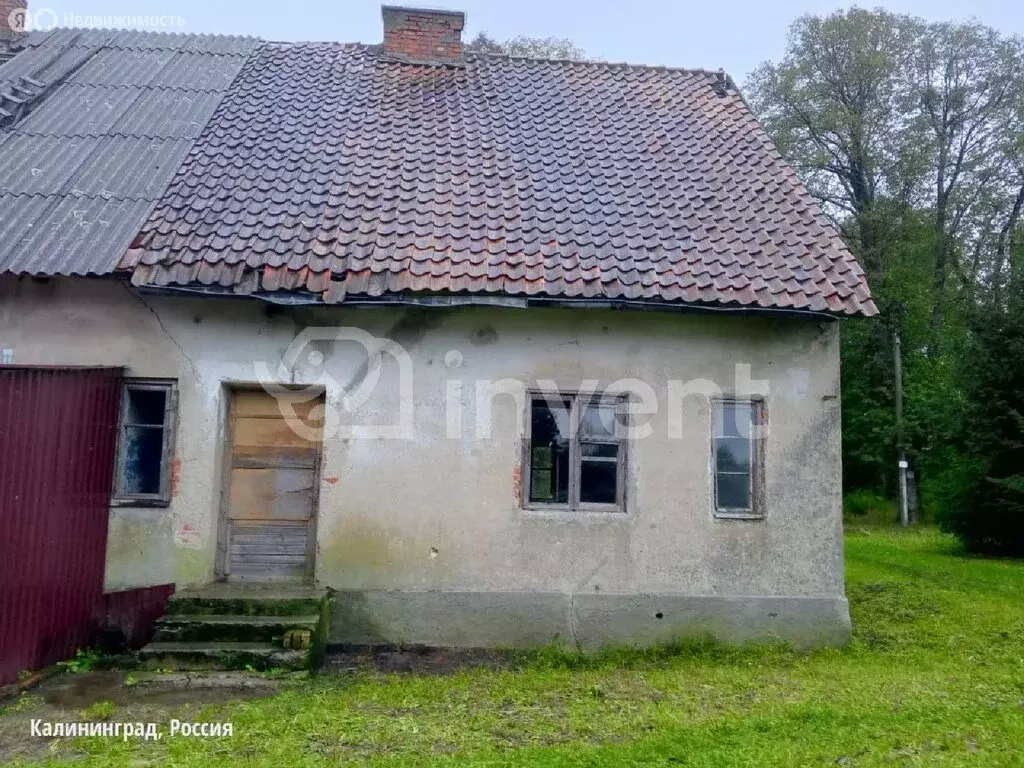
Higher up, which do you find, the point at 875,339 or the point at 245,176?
the point at 875,339

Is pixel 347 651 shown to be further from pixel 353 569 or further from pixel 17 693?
pixel 17 693

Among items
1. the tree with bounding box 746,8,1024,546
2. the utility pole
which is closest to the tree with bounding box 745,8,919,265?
the tree with bounding box 746,8,1024,546

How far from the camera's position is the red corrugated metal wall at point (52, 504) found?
19.3 ft

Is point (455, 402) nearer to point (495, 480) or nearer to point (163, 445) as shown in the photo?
point (495, 480)

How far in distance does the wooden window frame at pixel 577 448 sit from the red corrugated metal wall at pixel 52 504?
3835mm

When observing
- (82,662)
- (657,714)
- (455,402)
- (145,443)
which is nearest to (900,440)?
(455,402)

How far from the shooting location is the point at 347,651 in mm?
7023

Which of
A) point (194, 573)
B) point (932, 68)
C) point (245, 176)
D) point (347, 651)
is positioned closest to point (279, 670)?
point (347, 651)

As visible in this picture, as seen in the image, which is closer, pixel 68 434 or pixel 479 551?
pixel 68 434

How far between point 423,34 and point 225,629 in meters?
8.91

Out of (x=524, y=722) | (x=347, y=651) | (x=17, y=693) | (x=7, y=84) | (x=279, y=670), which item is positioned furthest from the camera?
(x=7, y=84)

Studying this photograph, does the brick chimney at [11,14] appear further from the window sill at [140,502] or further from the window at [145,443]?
the window sill at [140,502]

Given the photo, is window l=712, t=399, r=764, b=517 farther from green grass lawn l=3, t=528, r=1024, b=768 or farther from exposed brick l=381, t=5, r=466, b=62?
exposed brick l=381, t=5, r=466, b=62

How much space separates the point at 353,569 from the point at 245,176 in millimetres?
4435
